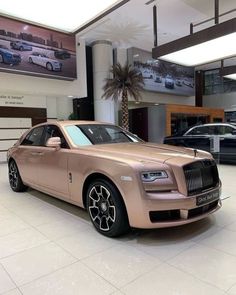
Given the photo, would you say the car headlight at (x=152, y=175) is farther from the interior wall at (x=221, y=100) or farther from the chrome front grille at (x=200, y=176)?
the interior wall at (x=221, y=100)

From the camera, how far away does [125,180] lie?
7.66ft

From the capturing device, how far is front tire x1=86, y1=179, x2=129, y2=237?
243cm

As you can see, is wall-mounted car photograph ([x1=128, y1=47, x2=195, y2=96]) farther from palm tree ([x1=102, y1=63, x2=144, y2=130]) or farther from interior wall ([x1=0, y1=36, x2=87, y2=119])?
interior wall ([x1=0, y1=36, x2=87, y2=119])

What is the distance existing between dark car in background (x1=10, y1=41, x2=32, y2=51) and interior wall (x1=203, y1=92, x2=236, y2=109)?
12.5m

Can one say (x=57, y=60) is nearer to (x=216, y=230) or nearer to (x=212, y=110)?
(x=216, y=230)

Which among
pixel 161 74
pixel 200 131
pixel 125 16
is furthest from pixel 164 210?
pixel 161 74

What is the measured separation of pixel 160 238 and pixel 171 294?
2.77 ft

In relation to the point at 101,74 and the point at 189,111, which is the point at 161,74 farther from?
the point at 101,74

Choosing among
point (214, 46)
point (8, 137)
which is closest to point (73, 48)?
point (8, 137)

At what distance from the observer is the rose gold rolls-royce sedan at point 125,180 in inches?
90.2

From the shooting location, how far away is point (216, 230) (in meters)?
2.71

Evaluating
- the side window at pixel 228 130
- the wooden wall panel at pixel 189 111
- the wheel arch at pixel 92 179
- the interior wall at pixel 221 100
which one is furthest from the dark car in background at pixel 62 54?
the interior wall at pixel 221 100

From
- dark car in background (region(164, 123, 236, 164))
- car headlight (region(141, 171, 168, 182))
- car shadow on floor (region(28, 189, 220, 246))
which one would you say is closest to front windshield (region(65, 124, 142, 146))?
car headlight (region(141, 171, 168, 182))

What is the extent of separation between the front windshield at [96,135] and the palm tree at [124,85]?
651cm
